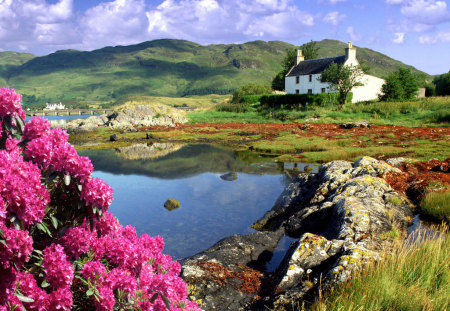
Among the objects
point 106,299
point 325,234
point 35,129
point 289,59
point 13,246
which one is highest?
point 289,59

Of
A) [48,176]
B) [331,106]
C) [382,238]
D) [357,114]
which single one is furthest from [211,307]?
[331,106]

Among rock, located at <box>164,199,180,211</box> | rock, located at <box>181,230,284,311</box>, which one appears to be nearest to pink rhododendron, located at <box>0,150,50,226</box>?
rock, located at <box>181,230,284,311</box>

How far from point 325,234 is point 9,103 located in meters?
10.2

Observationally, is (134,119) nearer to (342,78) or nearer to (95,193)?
(342,78)

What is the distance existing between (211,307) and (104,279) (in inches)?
204

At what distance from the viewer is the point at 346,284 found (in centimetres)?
642

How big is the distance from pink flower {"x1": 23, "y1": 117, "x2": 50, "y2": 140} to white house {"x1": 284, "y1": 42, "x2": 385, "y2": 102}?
215ft

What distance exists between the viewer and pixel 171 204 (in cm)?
1936

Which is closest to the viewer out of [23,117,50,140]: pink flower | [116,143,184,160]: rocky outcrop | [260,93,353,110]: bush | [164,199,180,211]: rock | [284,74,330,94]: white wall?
[23,117,50,140]: pink flower

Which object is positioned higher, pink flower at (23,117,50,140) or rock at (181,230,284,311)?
pink flower at (23,117,50,140)

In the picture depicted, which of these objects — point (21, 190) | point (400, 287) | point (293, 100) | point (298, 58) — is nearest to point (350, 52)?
point (293, 100)

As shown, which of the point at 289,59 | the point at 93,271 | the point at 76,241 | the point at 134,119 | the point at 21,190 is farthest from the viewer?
the point at 289,59

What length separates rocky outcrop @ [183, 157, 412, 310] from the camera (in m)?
7.41

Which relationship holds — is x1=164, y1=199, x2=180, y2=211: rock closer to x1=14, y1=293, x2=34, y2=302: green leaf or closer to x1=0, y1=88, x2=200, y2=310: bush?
x1=0, y1=88, x2=200, y2=310: bush
